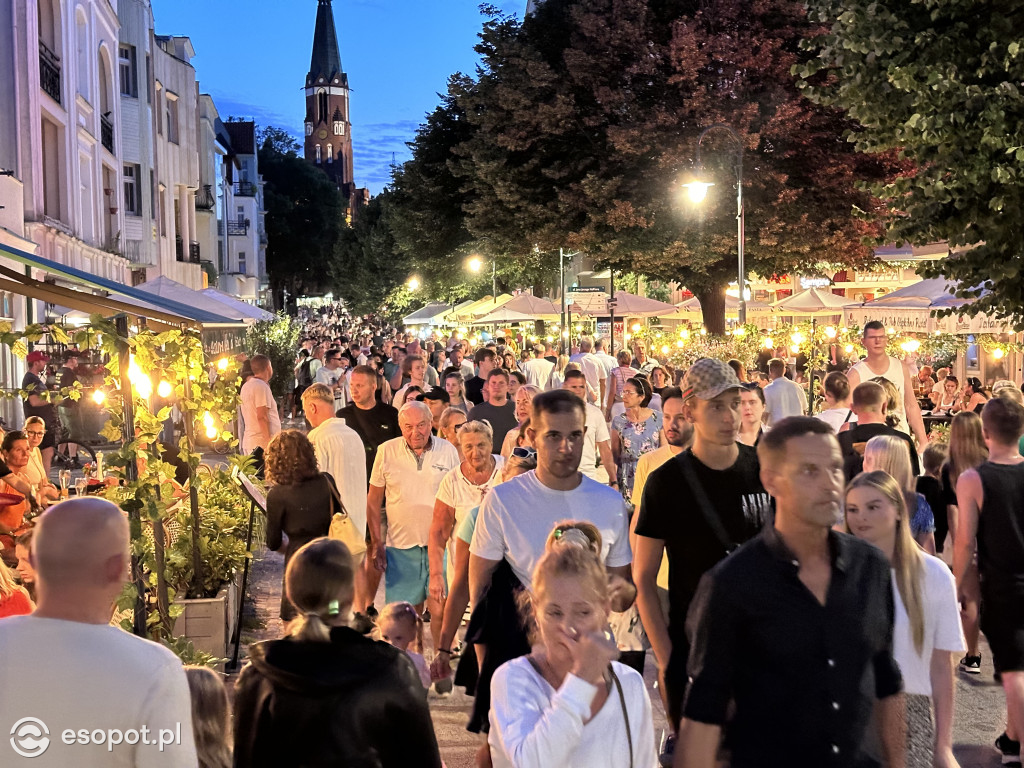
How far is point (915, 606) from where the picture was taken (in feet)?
14.1

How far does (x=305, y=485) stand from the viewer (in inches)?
285

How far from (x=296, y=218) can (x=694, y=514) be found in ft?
325

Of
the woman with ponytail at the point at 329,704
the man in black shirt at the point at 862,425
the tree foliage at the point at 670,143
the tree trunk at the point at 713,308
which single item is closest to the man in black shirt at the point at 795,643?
the woman with ponytail at the point at 329,704

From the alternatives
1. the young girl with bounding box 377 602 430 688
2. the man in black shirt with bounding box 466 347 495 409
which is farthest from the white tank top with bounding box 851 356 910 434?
the young girl with bounding box 377 602 430 688

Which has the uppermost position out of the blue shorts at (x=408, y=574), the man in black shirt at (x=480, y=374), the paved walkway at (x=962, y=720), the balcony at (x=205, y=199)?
the balcony at (x=205, y=199)

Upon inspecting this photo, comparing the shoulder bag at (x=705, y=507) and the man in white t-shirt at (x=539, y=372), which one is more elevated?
the man in white t-shirt at (x=539, y=372)

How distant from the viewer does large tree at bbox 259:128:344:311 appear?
326 ft

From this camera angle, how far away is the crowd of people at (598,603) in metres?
2.84

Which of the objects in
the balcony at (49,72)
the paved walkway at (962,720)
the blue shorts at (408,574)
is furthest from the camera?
the balcony at (49,72)

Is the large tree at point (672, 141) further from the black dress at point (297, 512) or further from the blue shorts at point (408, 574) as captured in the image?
the black dress at point (297, 512)

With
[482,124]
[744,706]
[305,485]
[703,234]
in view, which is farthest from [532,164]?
[744,706]

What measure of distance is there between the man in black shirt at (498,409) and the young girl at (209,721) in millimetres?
7172

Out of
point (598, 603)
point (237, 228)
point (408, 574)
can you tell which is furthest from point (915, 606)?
point (237, 228)

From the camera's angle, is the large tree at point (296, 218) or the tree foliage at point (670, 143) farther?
the large tree at point (296, 218)
